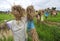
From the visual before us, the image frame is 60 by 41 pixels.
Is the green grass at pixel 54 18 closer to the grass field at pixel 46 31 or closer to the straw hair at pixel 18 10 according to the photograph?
the grass field at pixel 46 31

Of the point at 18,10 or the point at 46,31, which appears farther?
the point at 46,31

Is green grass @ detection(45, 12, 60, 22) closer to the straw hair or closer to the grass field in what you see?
the grass field

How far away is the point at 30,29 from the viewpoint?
89.7 inches

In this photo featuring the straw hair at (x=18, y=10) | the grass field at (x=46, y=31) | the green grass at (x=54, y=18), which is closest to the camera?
the straw hair at (x=18, y=10)

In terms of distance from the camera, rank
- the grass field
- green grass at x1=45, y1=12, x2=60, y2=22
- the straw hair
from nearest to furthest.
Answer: the straw hair < the grass field < green grass at x1=45, y1=12, x2=60, y2=22

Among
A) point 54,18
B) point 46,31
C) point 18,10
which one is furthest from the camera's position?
point 54,18

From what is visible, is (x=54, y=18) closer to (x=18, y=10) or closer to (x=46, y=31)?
(x=46, y=31)

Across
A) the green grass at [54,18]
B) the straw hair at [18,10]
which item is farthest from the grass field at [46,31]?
the straw hair at [18,10]

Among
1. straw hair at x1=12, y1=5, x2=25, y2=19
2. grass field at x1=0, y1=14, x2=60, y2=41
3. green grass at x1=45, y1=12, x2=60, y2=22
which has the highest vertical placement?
straw hair at x1=12, y1=5, x2=25, y2=19

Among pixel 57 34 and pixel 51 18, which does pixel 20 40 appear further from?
pixel 51 18

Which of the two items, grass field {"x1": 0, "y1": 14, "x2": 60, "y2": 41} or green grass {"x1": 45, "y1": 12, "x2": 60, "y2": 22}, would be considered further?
green grass {"x1": 45, "y1": 12, "x2": 60, "y2": 22}

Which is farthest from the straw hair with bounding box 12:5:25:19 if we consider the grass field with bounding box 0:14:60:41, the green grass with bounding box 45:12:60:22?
the green grass with bounding box 45:12:60:22

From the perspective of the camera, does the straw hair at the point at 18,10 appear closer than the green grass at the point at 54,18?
Yes

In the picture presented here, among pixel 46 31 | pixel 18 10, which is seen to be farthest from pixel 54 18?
pixel 18 10
